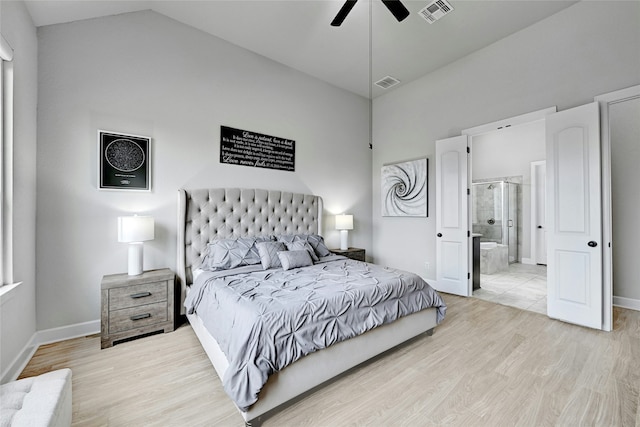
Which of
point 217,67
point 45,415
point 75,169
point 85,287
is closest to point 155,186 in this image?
point 75,169

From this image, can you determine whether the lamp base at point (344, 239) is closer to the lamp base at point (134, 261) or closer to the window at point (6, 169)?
the lamp base at point (134, 261)

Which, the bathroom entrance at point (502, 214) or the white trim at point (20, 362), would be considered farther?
the bathroom entrance at point (502, 214)

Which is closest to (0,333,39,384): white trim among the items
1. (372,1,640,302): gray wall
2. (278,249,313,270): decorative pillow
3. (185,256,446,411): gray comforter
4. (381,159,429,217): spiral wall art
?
(185,256,446,411): gray comforter

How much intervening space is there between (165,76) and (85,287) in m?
2.47

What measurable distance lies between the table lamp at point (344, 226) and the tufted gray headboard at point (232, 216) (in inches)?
15.5

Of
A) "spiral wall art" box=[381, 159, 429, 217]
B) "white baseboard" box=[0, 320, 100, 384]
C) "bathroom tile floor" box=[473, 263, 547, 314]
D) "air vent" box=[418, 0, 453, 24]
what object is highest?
"air vent" box=[418, 0, 453, 24]

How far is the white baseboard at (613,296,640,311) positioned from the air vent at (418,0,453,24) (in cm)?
414

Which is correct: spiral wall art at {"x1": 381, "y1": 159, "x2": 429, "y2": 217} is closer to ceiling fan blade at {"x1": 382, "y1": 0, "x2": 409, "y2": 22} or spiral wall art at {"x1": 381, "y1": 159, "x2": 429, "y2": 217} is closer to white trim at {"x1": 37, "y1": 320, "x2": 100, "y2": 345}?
ceiling fan blade at {"x1": 382, "y1": 0, "x2": 409, "y2": 22}

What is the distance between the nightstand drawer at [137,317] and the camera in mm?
2463

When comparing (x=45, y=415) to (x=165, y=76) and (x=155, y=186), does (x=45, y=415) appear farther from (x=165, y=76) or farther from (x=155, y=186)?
(x=165, y=76)

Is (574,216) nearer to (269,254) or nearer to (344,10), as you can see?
(344,10)

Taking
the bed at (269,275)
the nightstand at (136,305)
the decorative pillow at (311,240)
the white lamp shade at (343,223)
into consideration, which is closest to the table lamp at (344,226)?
the white lamp shade at (343,223)

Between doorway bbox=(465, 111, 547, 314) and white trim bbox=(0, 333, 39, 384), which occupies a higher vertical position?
doorway bbox=(465, 111, 547, 314)

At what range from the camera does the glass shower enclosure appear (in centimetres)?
644
